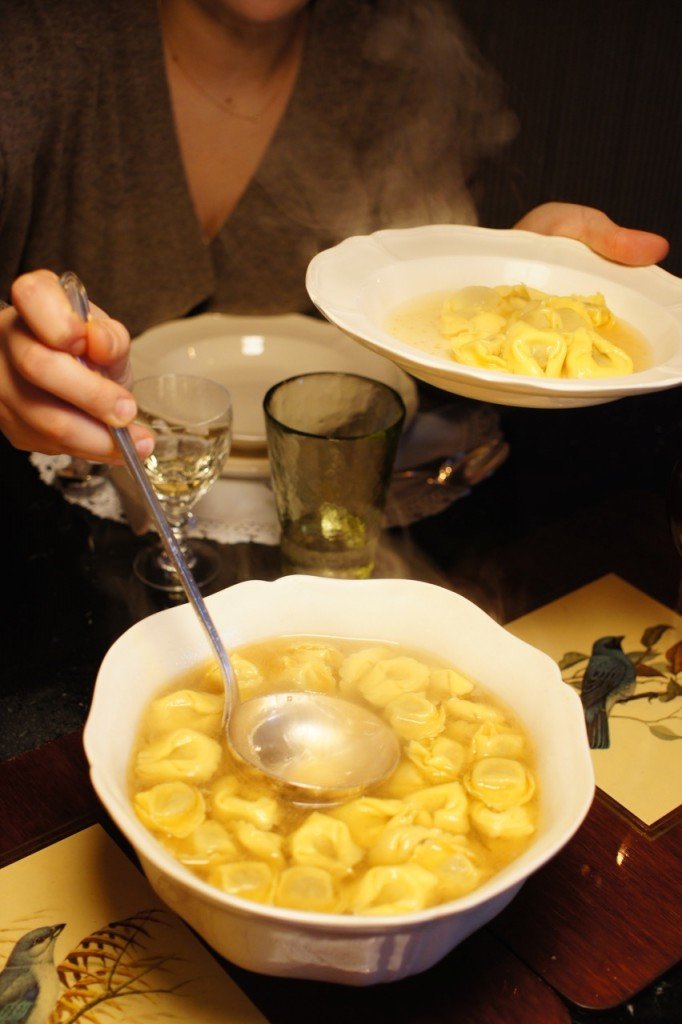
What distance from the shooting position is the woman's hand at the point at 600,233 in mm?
1454

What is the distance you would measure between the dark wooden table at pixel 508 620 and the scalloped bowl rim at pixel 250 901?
0.57ft

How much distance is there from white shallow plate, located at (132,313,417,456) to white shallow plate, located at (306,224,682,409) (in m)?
0.39

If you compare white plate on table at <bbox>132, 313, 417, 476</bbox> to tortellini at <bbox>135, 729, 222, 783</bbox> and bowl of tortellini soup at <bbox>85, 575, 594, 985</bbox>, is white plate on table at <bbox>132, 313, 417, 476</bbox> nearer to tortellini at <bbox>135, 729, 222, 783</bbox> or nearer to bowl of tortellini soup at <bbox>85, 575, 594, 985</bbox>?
bowl of tortellini soup at <bbox>85, 575, 594, 985</bbox>

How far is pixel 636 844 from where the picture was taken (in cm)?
112

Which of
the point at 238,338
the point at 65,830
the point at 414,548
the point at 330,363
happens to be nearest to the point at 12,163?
the point at 238,338

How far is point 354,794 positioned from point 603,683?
1.69ft

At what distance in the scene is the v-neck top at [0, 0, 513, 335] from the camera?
2.16m

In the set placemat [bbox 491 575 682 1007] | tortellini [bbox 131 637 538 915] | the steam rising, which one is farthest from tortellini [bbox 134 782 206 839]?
the steam rising

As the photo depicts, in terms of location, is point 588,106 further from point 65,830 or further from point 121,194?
point 65,830

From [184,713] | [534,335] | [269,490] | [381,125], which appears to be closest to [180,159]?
[381,125]

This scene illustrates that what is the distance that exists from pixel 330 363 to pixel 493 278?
57 centimetres

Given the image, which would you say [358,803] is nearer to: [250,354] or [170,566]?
[170,566]

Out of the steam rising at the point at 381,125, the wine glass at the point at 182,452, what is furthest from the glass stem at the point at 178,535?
the steam rising at the point at 381,125

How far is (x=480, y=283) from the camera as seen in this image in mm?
1480
